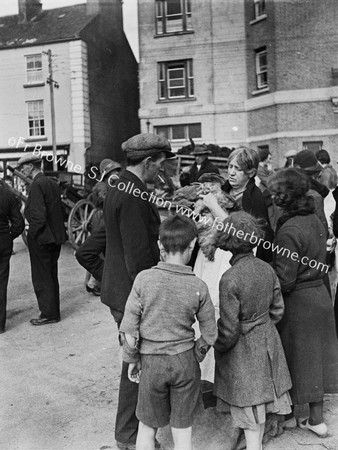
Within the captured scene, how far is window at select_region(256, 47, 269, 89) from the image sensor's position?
20.8m

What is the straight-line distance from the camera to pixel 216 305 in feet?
10.8

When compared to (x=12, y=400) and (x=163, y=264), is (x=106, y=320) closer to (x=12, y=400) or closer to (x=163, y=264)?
(x=12, y=400)

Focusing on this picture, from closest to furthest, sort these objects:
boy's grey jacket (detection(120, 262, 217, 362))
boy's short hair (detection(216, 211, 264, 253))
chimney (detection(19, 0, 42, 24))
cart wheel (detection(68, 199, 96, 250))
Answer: boy's grey jacket (detection(120, 262, 217, 362)) < boy's short hair (detection(216, 211, 264, 253)) < cart wheel (detection(68, 199, 96, 250)) < chimney (detection(19, 0, 42, 24))

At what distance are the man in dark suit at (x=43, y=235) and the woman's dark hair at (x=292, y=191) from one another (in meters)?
3.34

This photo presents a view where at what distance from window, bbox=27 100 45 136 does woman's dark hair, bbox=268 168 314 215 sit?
23101mm

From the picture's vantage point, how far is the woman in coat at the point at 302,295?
3.04 m

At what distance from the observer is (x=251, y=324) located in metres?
2.81

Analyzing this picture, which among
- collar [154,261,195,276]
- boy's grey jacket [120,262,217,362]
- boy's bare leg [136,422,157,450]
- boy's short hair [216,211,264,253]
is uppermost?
boy's short hair [216,211,264,253]

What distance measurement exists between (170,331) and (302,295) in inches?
37.4

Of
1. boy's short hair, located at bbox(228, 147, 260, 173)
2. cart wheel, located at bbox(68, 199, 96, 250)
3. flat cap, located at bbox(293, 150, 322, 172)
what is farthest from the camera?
cart wheel, located at bbox(68, 199, 96, 250)

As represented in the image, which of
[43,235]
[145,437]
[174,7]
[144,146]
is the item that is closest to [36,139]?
[174,7]

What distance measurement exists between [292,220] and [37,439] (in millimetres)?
2092

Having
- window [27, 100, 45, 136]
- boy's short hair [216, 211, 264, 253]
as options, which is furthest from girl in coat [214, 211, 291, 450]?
window [27, 100, 45, 136]

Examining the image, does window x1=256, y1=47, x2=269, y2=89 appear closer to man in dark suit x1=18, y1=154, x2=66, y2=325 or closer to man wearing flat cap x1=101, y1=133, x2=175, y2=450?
man in dark suit x1=18, y1=154, x2=66, y2=325
